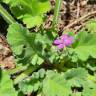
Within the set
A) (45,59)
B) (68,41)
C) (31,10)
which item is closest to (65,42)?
(68,41)

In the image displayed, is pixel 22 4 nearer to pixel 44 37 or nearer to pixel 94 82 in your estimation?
pixel 44 37

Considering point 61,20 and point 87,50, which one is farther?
point 61,20

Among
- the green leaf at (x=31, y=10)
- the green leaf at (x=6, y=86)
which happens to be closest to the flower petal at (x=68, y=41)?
the green leaf at (x=31, y=10)

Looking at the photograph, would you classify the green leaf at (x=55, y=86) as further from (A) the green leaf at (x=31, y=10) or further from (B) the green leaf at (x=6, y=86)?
(A) the green leaf at (x=31, y=10)

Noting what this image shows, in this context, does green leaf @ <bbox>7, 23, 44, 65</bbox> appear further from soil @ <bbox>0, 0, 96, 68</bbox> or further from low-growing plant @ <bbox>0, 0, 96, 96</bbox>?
soil @ <bbox>0, 0, 96, 68</bbox>

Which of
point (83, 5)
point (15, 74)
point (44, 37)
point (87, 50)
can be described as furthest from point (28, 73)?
point (83, 5)

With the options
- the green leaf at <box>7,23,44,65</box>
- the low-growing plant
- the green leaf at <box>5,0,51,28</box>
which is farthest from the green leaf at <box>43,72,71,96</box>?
the green leaf at <box>5,0,51,28</box>
